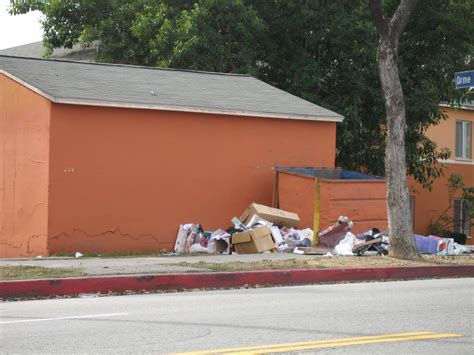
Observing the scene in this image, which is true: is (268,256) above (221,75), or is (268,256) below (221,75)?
below

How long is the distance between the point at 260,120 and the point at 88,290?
9954 millimetres

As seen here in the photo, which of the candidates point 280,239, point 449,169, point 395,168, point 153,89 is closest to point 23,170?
point 153,89

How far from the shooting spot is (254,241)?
19.0 meters

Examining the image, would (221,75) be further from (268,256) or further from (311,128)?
(268,256)

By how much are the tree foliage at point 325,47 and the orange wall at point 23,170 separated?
7778mm

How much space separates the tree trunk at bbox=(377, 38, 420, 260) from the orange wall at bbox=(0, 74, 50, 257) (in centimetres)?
762

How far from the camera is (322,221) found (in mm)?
19844

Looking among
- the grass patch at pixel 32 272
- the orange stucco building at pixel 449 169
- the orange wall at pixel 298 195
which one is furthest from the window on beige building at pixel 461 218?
the grass patch at pixel 32 272

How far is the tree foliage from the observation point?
26.7 m

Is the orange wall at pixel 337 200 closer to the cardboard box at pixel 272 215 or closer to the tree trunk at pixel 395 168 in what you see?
the cardboard box at pixel 272 215

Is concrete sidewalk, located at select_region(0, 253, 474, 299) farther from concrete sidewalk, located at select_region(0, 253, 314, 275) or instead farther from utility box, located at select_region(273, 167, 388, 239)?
utility box, located at select_region(273, 167, 388, 239)

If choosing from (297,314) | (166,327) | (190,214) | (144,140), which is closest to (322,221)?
(190,214)

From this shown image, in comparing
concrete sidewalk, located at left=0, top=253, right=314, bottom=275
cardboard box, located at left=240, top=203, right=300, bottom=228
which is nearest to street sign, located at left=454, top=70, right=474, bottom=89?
concrete sidewalk, located at left=0, top=253, right=314, bottom=275

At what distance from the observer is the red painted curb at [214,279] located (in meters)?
12.5
